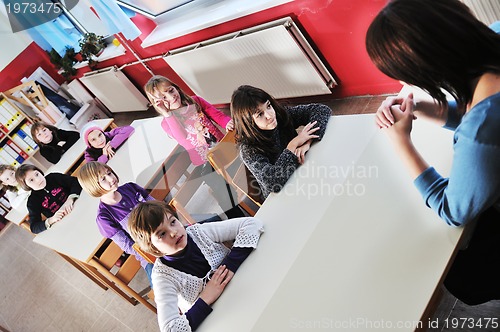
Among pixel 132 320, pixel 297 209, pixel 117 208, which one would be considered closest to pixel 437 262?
pixel 297 209

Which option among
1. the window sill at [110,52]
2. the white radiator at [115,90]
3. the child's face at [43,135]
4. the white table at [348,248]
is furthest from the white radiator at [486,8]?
the white radiator at [115,90]

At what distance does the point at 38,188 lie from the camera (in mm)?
2873

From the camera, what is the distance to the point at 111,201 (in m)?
2.26

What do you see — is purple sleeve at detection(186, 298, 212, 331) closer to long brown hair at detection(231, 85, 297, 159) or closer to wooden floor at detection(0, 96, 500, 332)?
long brown hair at detection(231, 85, 297, 159)

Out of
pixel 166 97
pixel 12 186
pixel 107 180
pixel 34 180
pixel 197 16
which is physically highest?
pixel 197 16

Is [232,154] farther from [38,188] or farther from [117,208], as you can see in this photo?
[38,188]

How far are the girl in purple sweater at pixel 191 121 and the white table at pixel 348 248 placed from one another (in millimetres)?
1002

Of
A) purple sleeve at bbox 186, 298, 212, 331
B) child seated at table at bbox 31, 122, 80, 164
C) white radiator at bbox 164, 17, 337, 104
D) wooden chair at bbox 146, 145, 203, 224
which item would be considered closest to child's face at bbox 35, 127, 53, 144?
child seated at table at bbox 31, 122, 80, 164

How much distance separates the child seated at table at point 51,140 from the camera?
3420 millimetres

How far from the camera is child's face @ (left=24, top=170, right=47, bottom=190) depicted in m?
2.85

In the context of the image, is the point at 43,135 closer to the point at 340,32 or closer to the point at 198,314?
the point at 340,32

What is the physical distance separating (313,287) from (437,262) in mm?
348

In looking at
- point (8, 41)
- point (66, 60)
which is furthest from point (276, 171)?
point (8, 41)

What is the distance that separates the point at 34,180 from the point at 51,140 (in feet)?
2.40
